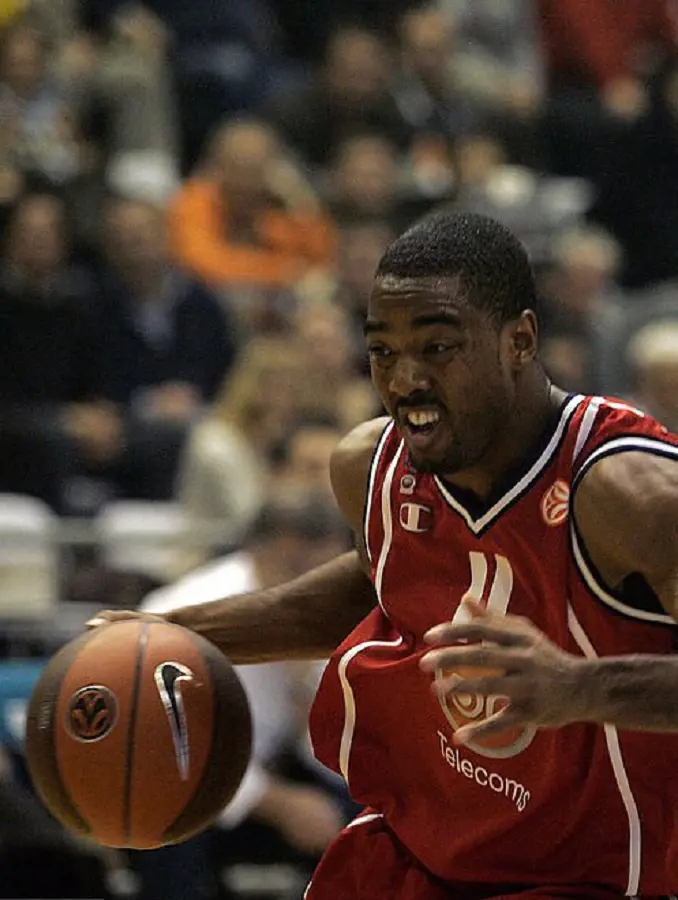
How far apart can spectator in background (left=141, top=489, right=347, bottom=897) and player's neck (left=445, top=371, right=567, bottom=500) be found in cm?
245

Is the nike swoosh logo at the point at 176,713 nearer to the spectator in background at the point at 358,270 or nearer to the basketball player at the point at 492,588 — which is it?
the basketball player at the point at 492,588

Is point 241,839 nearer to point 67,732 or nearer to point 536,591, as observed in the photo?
point 67,732

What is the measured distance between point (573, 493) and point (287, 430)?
420cm

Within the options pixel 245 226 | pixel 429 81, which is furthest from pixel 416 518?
pixel 429 81

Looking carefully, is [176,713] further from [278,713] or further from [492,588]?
[278,713]

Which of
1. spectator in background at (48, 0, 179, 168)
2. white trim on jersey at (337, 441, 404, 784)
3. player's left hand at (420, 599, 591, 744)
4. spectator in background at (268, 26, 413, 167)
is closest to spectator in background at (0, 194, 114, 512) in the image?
spectator in background at (48, 0, 179, 168)

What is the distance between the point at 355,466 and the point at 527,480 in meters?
0.53

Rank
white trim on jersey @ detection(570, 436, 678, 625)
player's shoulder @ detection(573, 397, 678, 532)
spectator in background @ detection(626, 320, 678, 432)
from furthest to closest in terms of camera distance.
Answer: spectator in background @ detection(626, 320, 678, 432), white trim on jersey @ detection(570, 436, 678, 625), player's shoulder @ detection(573, 397, 678, 532)

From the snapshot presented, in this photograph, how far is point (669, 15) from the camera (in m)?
10.7

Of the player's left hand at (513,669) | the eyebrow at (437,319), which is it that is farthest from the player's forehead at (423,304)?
the player's left hand at (513,669)

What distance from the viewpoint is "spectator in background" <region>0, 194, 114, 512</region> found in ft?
24.3

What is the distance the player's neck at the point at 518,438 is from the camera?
335 centimetres

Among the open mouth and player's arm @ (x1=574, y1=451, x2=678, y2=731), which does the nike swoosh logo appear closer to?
the open mouth

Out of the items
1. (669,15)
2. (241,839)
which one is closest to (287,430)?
(241,839)
